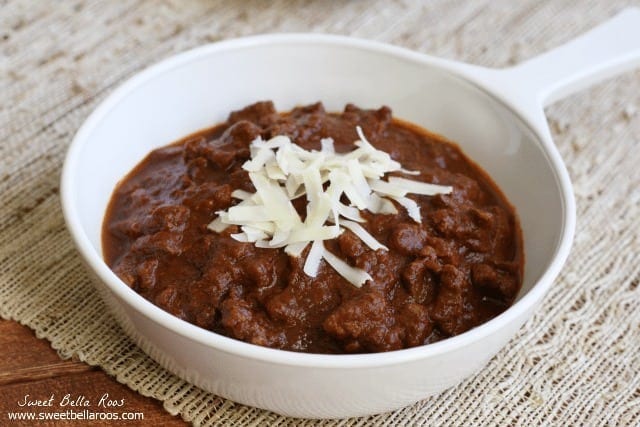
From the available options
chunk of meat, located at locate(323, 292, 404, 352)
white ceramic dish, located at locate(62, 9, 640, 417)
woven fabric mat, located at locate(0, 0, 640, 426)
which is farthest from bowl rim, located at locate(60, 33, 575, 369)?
woven fabric mat, located at locate(0, 0, 640, 426)

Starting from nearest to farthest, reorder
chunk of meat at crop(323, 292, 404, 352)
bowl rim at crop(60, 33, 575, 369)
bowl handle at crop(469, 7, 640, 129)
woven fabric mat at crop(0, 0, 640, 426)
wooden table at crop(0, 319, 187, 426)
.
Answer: bowl rim at crop(60, 33, 575, 369) → chunk of meat at crop(323, 292, 404, 352) → wooden table at crop(0, 319, 187, 426) → woven fabric mat at crop(0, 0, 640, 426) → bowl handle at crop(469, 7, 640, 129)

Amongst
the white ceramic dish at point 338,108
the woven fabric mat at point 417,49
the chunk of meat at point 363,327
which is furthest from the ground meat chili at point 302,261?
the woven fabric mat at point 417,49

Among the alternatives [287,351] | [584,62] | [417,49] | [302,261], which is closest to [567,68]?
[584,62]

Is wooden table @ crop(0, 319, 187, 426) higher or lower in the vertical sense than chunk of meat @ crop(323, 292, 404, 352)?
lower

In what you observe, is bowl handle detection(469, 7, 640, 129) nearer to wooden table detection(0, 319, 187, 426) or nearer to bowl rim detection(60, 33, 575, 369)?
bowl rim detection(60, 33, 575, 369)

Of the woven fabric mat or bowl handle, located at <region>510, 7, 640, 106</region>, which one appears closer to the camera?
the woven fabric mat

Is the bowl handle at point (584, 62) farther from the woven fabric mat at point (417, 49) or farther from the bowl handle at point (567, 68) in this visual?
the woven fabric mat at point (417, 49)

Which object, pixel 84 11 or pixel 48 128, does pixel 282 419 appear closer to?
pixel 48 128
